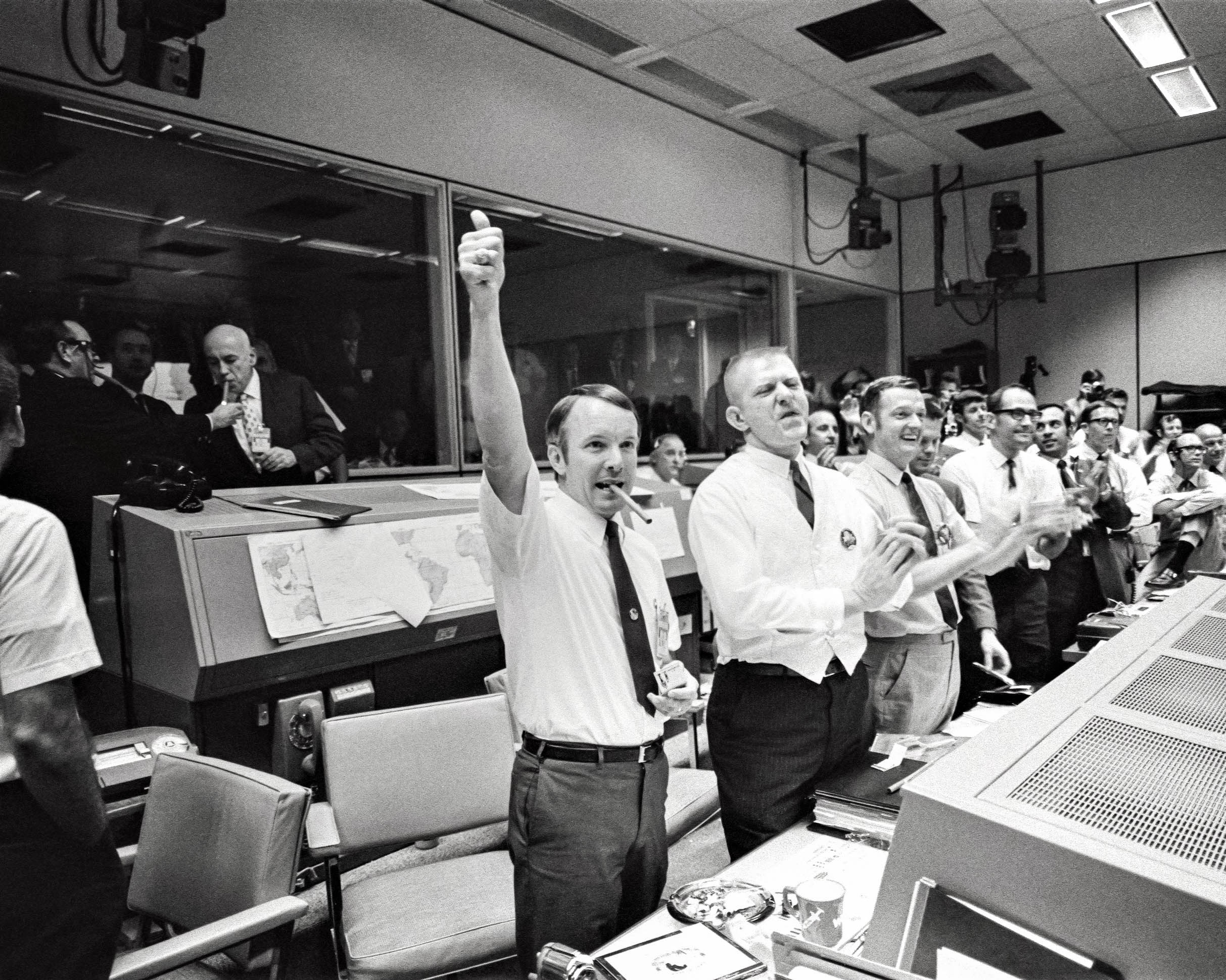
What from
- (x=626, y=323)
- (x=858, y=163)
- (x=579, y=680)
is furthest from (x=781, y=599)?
(x=858, y=163)

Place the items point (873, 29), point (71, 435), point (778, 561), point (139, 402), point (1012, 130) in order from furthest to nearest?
1. point (1012, 130)
2. point (873, 29)
3. point (139, 402)
4. point (71, 435)
5. point (778, 561)

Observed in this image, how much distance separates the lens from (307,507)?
2.47 meters

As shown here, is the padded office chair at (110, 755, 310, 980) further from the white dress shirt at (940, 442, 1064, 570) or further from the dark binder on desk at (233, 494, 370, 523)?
the white dress shirt at (940, 442, 1064, 570)

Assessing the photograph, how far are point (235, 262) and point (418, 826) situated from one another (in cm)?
236

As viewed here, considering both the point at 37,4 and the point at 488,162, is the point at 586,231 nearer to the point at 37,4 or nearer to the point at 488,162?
the point at 488,162

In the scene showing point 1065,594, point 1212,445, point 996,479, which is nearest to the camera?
point 996,479

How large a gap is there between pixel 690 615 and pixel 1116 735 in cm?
267

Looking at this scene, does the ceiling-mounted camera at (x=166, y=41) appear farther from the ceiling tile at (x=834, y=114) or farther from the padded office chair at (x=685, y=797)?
the ceiling tile at (x=834, y=114)

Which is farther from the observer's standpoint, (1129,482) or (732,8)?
(1129,482)

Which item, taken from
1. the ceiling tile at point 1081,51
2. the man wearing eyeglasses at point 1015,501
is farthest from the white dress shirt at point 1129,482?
the ceiling tile at point 1081,51

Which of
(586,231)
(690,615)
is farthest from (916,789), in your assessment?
(586,231)

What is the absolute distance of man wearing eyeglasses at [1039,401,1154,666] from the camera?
4.08 meters

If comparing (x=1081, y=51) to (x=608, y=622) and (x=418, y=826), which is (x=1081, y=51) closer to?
(x=608, y=622)

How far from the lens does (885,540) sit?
5.16 ft
